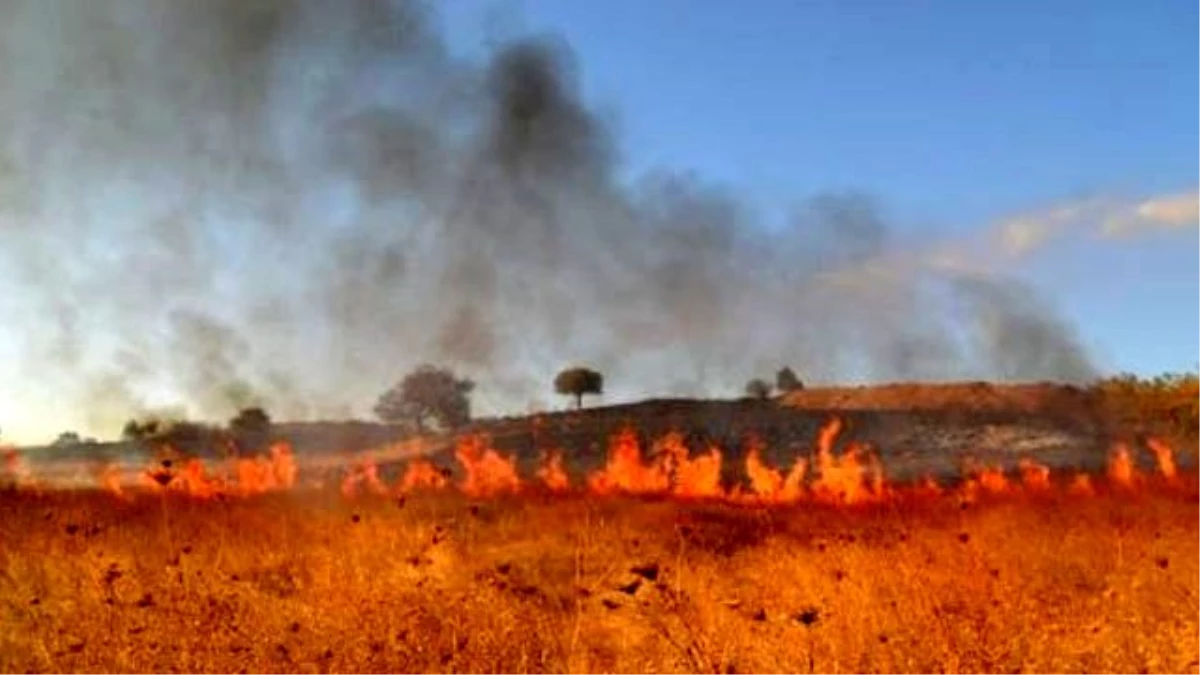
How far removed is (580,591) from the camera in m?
8.58

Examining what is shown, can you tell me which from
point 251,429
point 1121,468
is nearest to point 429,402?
point 251,429

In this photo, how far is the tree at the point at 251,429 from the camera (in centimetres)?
4385

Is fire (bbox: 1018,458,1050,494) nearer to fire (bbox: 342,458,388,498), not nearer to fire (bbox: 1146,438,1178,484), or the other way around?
fire (bbox: 1146,438,1178,484)

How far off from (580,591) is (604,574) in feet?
15.7

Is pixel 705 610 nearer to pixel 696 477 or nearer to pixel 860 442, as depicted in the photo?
pixel 696 477

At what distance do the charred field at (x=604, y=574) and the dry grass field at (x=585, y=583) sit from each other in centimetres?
5

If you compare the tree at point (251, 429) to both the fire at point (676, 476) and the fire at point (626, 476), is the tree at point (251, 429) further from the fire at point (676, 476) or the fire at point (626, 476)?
the fire at point (626, 476)

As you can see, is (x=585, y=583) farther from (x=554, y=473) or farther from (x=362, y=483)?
(x=554, y=473)

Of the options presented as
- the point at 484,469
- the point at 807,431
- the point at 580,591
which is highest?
the point at 807,431

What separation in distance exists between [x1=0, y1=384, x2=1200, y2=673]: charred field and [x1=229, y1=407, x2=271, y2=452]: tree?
11597 millimetres

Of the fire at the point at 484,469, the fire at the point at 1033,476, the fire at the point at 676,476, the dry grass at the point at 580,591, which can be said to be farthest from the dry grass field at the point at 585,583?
the fire at the point at 1033,476

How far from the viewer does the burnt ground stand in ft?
128

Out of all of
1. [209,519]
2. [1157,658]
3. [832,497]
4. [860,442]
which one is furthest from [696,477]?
[1157,658]

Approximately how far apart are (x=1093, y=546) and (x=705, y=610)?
28.1 ft
